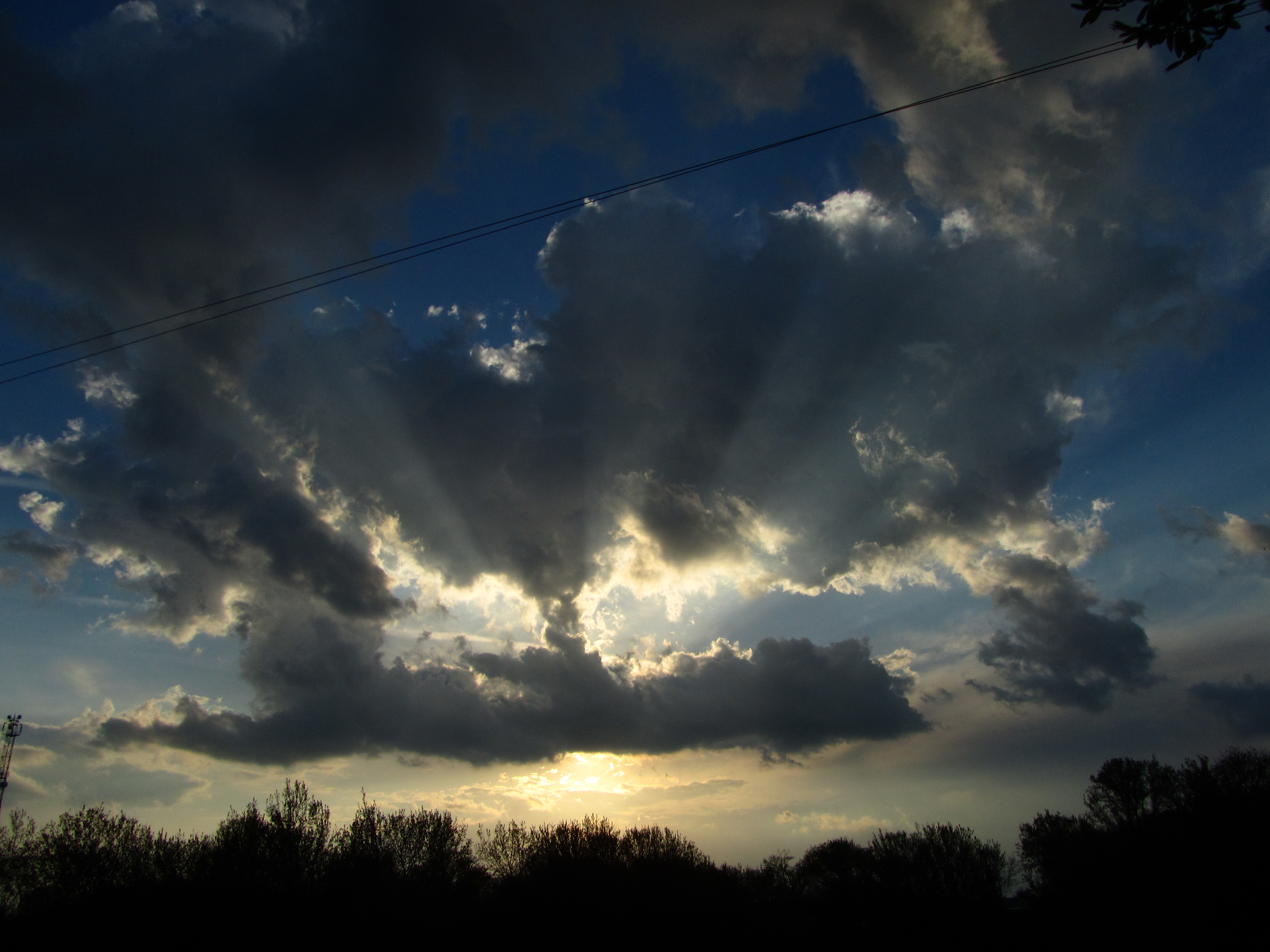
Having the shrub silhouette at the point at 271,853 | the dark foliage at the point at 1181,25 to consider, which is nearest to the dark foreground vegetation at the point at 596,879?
the shrub silhouette at the point at 271,853

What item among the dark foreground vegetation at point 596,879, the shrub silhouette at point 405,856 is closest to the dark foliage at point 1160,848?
the dark foreground vegetation at point 596,879

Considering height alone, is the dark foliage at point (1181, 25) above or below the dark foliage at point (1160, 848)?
above

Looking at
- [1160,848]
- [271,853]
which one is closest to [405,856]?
[271,853]

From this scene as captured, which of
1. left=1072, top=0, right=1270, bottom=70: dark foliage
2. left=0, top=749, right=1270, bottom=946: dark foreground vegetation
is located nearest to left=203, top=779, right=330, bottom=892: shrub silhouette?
left=0, top=749, right=1270, bottom=946: dark foreground vegetation

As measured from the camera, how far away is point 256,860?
116ft

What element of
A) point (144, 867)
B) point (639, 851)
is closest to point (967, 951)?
point (639, 851)

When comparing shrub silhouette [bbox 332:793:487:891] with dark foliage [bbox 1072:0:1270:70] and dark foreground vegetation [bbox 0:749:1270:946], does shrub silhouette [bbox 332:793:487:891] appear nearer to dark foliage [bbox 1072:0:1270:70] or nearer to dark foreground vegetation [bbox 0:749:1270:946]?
dark foreground vegetation [bbox 0:749:1270:946]

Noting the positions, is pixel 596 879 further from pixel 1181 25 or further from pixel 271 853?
pixel 1181 25

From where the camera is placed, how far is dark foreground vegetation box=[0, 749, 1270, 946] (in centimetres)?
3234

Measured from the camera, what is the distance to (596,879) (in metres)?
43.0

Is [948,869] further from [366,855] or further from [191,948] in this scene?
[191,948]

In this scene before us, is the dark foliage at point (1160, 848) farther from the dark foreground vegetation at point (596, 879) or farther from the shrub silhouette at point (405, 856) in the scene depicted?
the shrub silhouette at point (405, 856)

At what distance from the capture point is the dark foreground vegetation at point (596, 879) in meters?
32.3

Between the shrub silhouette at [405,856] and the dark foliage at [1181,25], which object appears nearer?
the dark foliage at [1181,25]
